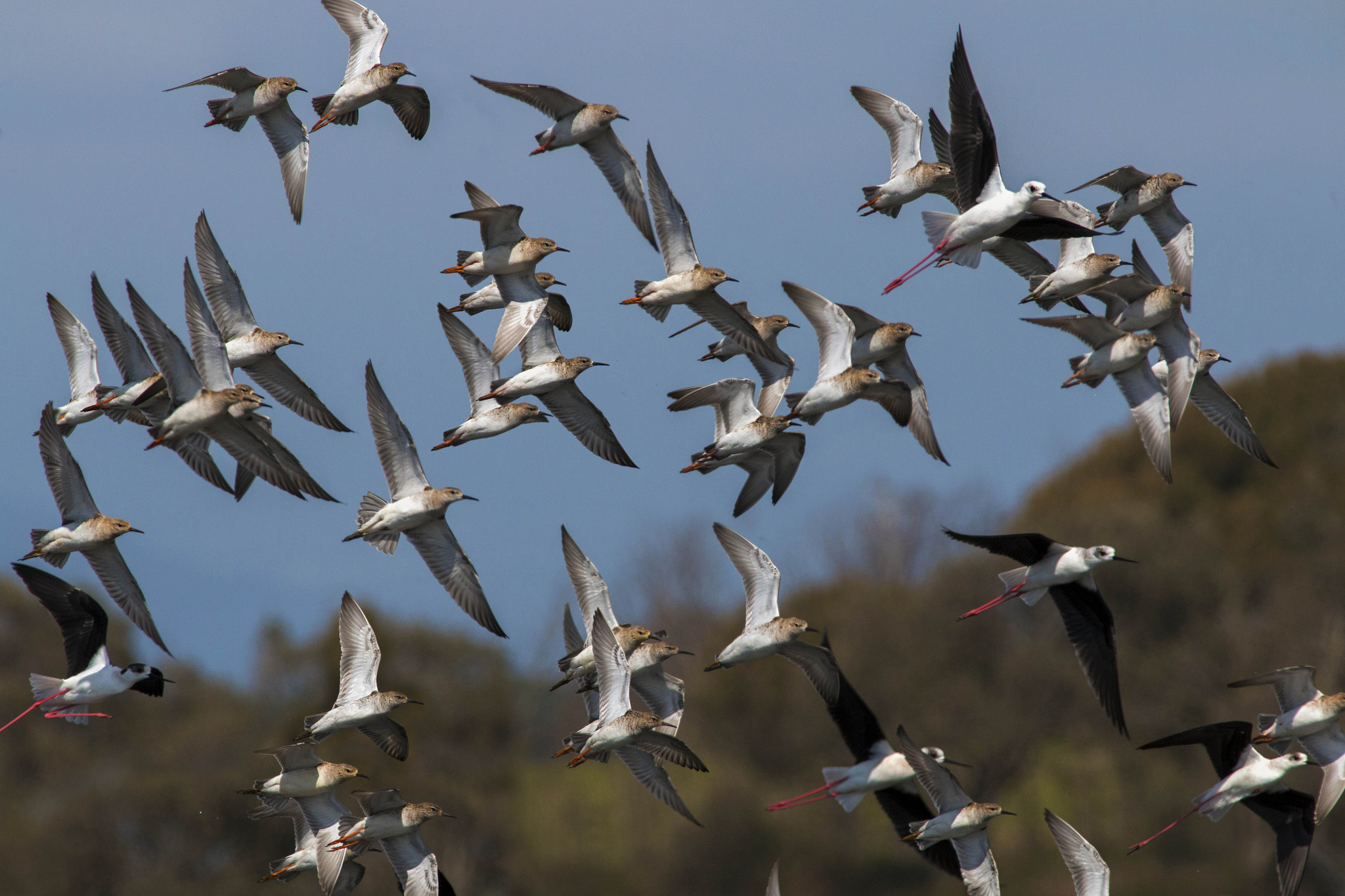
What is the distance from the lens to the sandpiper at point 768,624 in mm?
19516

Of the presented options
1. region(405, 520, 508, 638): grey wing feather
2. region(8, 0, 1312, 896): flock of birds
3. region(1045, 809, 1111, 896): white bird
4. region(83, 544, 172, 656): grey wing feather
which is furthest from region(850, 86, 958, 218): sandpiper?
region(83, 544, 172, 656): grey wing feather

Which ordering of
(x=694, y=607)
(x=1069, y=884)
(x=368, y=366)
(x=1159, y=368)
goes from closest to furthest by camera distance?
1. (x=368, y=366)
2. (x=1159, y=368)
3. (x=1069, y=884)
4. (x=694, y=607)

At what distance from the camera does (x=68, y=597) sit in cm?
1981

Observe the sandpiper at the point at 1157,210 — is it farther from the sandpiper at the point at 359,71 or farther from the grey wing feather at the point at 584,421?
the sandpiper at the point at 359,71

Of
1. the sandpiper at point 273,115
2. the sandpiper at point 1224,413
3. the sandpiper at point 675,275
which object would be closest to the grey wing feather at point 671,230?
the sandpiper at point 675,275

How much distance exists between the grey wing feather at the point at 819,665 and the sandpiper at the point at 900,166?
5.80 m

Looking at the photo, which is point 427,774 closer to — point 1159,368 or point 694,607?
point 1159,368

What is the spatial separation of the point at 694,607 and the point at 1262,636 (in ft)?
109

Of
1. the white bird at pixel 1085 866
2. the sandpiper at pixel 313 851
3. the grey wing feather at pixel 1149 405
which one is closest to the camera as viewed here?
the sandpiper at pixel 313 851

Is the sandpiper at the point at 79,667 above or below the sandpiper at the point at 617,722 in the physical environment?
above

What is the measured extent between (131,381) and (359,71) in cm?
498

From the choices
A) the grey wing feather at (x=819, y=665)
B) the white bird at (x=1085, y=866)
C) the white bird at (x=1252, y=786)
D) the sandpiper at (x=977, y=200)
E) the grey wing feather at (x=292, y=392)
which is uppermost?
the sandpiper at (x=977, y=200)

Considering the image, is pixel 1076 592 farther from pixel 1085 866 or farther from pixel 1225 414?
A: pixel 1225 414

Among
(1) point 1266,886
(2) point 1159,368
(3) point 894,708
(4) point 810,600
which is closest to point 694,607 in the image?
(4) point 810,600
